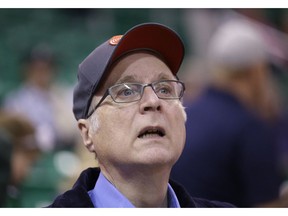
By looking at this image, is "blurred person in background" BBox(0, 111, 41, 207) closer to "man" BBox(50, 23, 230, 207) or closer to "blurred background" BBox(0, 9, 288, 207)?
"blurred background" BBox(0, 9, 288, 207)

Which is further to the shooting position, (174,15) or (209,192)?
(174,15)

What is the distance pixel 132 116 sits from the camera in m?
1.49

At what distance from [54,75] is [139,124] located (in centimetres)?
498

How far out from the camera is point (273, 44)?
196 inches

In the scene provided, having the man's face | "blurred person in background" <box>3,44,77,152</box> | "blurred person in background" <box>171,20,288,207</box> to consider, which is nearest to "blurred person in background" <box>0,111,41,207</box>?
"blurred person in background" <box>171,20,288,207</box>

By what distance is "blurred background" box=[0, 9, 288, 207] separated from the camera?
3270mm

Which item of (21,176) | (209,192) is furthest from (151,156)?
(21,176)

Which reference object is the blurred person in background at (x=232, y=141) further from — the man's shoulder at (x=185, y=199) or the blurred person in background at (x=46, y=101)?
the blurred person in background at (x=46, y=101)

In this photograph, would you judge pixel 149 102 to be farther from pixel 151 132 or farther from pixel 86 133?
pixel 86 133

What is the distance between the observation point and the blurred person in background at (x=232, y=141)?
2.63 m

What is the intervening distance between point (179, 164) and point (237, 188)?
228 mm

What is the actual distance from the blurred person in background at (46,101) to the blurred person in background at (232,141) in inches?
92.9

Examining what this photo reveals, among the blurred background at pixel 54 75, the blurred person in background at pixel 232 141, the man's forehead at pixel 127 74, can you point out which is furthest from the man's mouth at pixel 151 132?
the blurred person in background at pixel 232 141
